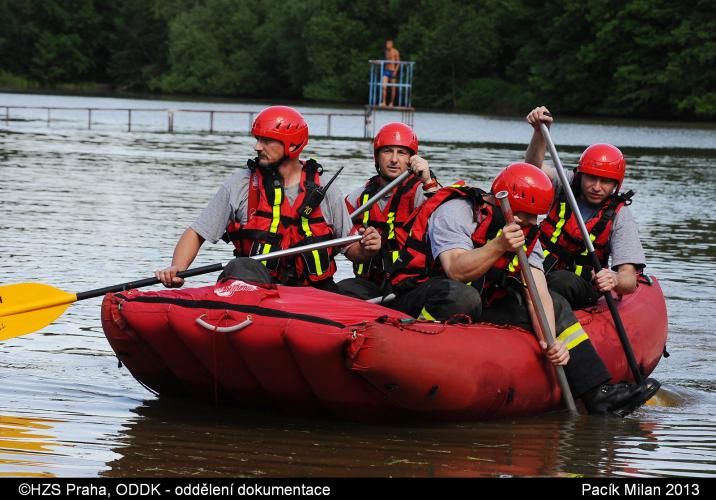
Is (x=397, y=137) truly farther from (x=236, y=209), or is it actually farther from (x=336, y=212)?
(x=236, y=209)

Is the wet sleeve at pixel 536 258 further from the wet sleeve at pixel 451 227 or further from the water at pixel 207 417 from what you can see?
the water at pixel 207 417

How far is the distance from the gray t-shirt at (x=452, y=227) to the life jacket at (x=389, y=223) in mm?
841

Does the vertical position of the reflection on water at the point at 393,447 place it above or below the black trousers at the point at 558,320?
below

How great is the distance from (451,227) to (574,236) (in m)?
1.48

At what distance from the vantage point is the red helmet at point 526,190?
624 cm

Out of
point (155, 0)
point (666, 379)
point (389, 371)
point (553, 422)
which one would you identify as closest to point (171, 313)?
point (389, 371)

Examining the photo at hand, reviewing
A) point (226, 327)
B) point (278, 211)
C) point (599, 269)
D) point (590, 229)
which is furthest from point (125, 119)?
point (226, 327)

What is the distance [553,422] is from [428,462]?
1222mm

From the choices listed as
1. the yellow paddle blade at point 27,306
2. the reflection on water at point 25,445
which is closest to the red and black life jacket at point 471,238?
the yellow paddle blade at point 27,306

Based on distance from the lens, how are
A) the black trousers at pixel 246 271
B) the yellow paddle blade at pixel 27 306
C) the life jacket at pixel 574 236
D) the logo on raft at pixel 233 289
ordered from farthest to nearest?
the life jacket at pixel 574 236 < the yellow paddle blade at pixel 27 306 < the black trousers at pixel 246 271 < the logo on raft at pixel 233 289

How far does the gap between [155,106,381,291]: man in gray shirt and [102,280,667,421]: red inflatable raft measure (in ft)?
2.07

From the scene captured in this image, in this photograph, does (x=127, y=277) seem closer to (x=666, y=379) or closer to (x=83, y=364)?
(x=83, y=364)

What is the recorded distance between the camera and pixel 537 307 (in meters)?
6.29

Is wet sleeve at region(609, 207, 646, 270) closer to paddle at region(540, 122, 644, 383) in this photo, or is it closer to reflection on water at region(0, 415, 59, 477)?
paddle at region(540, 122, 644, 383)
